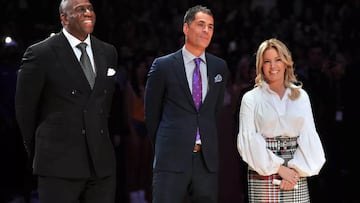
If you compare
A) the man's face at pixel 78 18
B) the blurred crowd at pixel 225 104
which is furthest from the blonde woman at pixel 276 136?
the man's face at pixel 78 18

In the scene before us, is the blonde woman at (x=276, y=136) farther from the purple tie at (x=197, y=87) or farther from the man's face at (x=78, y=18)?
the man's face at (x=78, y=18)

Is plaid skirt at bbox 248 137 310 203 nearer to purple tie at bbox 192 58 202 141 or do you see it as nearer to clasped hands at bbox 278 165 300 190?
Answer: clasped hands at bbox 278 165 300 190

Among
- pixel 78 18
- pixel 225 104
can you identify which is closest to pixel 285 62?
pixel 78 18

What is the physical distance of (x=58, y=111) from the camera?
15.9 feet

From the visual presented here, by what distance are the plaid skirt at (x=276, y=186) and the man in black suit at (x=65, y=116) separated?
1.08 metres

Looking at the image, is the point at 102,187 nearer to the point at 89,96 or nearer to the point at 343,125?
the point at 89,96

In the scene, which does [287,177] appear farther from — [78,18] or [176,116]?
[78,18]

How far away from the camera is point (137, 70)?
27.2ft

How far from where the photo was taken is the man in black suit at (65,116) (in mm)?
4840

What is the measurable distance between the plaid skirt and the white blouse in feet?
0.14

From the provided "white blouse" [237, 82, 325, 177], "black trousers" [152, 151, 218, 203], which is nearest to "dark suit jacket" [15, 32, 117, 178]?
"black trousers" [152, 151, 218, 203]

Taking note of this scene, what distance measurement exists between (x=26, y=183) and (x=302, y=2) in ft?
22.8

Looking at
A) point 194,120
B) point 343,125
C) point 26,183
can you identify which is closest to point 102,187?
point 194,120

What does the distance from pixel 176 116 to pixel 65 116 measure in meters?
0.85
